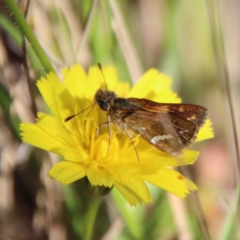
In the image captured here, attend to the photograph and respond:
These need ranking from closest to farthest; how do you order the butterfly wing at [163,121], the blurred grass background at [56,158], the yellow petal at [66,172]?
the yellow petal at [66,172], the butterfly wing at [163,121], the blurred grass background at [56,158]

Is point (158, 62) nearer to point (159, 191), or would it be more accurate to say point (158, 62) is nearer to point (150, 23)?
point (150, 23)

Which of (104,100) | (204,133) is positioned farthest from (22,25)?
(204,133)

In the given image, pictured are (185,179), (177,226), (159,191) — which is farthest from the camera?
(159,191)

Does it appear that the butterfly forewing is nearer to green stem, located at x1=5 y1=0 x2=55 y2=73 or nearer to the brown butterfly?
the brown butterfly

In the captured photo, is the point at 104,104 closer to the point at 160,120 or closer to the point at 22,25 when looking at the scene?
the point at 160,120

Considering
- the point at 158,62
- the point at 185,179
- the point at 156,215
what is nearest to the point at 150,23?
the point at 158,62

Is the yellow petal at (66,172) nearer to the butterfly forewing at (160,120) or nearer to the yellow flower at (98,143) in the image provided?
the yellow flower at (98,143)

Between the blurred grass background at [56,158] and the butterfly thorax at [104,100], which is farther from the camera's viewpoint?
the blurred grass background at [56,158]

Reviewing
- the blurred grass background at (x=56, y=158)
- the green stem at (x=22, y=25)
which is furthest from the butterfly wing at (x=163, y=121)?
the green stem at (x=22, y=25)
